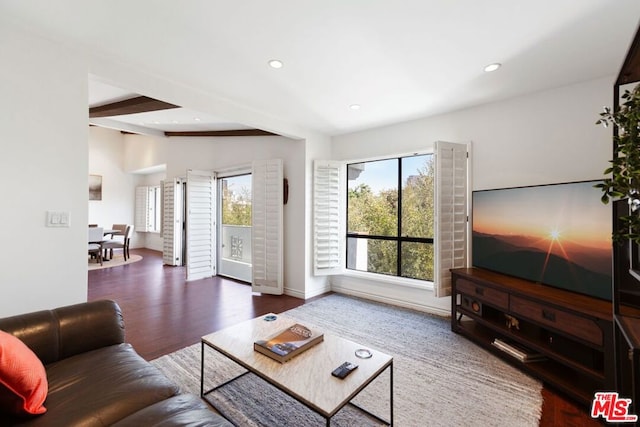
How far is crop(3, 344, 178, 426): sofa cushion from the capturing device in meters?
1.13

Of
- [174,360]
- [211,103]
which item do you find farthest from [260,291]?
[211,103]

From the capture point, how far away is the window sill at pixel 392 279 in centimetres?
354

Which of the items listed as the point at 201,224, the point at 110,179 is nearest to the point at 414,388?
the point at 201,224

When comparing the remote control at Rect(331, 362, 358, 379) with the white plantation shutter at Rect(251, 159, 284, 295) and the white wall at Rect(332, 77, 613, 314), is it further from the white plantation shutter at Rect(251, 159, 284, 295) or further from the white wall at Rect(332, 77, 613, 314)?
the white plantation shutter at Rect(251, 159, 284, 295)

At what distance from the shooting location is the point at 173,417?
1118mm

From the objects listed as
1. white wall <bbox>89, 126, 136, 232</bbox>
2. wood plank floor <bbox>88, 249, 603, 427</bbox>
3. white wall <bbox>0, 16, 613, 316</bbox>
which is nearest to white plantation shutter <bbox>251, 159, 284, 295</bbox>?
wood plank floor <bbox>88, 249, 603, 427</bbox>

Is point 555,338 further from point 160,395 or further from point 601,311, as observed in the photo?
point 160,395

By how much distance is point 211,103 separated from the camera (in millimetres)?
2920

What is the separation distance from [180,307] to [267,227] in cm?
159

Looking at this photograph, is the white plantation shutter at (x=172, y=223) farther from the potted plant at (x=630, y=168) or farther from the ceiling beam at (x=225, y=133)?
the potted plant at (x=630, y=168)

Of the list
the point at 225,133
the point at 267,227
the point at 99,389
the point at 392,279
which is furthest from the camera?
the point at 225,133

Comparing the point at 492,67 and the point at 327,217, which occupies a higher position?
the point at 492,67

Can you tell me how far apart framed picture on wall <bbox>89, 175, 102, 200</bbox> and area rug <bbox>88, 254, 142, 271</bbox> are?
1991 millimetres

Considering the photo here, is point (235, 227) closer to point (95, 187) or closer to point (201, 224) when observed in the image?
point (201, 224)
